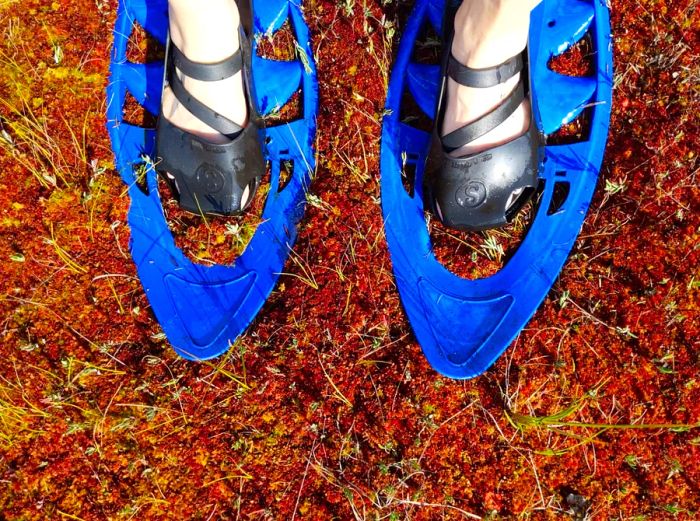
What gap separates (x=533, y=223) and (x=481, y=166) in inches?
12.8

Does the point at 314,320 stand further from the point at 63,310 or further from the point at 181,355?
the point at 63,310

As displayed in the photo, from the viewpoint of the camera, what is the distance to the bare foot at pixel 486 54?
1519 millimetres

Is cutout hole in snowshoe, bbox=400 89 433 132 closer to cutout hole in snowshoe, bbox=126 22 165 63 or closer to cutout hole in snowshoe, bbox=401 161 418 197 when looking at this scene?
cutout hole in snowshoe, bbox=401 161 418 197

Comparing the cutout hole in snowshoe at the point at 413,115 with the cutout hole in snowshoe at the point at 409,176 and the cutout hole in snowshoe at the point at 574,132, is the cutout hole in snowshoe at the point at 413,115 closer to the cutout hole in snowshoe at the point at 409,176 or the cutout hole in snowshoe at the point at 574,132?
the cutout hole in snowshoe at the point at 409,176

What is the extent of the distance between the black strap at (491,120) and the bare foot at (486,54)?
2 centimetres

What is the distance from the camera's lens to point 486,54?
1667mm

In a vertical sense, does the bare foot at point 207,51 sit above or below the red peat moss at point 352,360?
above

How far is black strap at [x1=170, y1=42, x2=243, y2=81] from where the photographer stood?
70.5 inches

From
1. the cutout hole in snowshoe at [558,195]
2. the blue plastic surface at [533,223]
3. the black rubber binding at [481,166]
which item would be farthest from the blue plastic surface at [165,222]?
the cutout hole in snowshoe at [558,195]

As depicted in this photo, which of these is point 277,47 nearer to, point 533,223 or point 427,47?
point 427,47

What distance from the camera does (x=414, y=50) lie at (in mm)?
2154

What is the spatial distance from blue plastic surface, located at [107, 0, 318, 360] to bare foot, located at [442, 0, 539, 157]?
1.93 ft

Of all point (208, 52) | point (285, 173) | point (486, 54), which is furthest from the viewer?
point (285, 173)

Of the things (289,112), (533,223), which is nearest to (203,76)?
(289,112)
